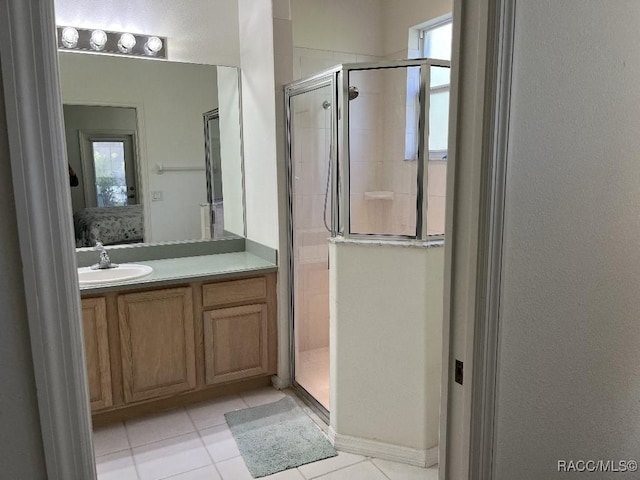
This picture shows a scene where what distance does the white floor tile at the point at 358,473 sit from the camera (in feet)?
7.23

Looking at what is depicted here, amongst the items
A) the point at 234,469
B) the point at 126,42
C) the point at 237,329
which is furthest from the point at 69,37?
the point at 234,469

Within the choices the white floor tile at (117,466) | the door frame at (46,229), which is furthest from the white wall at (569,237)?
the white floor tile at (117,466)

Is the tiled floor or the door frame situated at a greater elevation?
the door frame

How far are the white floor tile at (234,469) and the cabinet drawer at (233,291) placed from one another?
865 millimetres

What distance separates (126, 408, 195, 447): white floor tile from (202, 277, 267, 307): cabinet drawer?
2.18 feet

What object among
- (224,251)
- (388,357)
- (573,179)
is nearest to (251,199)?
(224,251)

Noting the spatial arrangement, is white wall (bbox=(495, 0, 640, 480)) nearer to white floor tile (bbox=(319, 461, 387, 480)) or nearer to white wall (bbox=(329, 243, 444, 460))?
white wall (bbox=(329, 243, 444, 460))

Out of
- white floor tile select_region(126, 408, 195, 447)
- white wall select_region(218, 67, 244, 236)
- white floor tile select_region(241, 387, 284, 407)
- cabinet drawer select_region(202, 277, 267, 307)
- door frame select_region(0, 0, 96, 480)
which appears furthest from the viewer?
white wall select_region(218, 67, 244, 236)

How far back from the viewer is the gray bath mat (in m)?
2.30

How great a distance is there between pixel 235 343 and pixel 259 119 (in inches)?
54.7

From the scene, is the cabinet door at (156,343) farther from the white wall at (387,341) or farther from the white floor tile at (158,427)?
the white wall at (387,341)

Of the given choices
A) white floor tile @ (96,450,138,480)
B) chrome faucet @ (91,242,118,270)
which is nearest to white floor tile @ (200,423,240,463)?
white floor tile @ (96,450,138,480)

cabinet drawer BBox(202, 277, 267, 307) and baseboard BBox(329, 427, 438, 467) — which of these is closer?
baseboard BBox(329, 427, 438, 467)

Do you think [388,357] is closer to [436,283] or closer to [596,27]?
[436,283]
